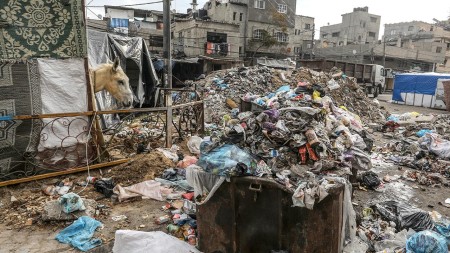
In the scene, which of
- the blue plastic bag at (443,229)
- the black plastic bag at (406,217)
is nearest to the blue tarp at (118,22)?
the black plastic bag at (406,217)

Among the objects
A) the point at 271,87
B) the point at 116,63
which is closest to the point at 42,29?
the point at 116,63

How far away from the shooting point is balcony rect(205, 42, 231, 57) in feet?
99.2

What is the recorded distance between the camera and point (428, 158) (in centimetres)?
708

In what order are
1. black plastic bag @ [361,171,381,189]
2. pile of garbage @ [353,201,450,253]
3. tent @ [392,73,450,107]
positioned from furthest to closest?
1. tent @ [392,73,450,107]
2. black plastic bag @ [361,171,381,189]
3. pile of garbage @ [353,201,450,253]

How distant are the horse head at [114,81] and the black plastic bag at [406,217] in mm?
5240

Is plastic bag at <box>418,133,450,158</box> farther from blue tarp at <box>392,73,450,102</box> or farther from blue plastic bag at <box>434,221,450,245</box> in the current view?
blue tarp at <box>392,73,450,102</box>

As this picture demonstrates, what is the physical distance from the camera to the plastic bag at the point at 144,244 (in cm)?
276

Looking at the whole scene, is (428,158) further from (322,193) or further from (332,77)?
(332,77)

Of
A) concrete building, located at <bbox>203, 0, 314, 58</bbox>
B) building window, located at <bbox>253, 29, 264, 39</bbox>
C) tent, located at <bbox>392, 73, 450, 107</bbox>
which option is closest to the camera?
tent, located at <bbox>392, 73, 450, 107</bbox>

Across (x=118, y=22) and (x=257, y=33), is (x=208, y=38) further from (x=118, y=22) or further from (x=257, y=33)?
(x=118, y=22)

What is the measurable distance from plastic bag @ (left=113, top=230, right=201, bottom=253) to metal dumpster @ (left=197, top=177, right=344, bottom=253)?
33 centimetres

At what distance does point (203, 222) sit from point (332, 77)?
587 inches

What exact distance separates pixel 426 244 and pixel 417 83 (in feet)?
69.8

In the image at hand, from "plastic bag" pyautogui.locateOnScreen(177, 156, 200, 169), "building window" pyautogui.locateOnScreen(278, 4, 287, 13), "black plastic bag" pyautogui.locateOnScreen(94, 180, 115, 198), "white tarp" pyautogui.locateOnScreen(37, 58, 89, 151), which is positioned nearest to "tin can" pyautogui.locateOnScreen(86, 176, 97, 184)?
"black plastic bag" pyautogui.locateOnScreen(94, 180, 115, 198)
